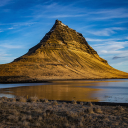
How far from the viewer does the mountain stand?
78463mm

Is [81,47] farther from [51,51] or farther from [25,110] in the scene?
[25,110]

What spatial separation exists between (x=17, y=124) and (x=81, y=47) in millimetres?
120588

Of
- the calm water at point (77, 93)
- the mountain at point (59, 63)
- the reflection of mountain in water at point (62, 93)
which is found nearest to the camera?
the calm water at point (77, 93)

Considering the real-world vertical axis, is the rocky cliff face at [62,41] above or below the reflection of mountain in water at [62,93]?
above

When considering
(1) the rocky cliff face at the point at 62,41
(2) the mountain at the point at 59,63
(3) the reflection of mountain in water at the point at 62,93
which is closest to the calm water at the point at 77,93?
(3) the reflection of mountain in water at the point at 62,93

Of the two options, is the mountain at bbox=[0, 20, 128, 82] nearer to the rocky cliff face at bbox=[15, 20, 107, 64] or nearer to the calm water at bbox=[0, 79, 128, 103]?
the rocky cliff face at bbox=[15, 20, 107, 64]

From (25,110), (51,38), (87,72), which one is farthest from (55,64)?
(25,110)

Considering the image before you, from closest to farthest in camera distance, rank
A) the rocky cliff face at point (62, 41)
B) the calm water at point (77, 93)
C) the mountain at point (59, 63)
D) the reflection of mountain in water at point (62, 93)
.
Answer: the calm water at point (77, 93)
the reflection of mountain in water at point (62, 93)
the mountain at point (59, 63)
the rocky cliff face at point (62, 41)

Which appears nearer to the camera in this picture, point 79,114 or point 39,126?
point 39,126

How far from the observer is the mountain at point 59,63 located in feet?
257

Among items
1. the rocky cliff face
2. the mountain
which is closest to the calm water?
the mountain

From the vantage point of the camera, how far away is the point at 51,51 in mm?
107438

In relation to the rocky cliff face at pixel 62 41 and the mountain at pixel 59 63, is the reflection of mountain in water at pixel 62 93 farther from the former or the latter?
the rocky cliff face at pixel 62 41

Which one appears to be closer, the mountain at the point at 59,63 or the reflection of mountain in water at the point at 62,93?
the reflection of mountain in water at the point at 62,93
